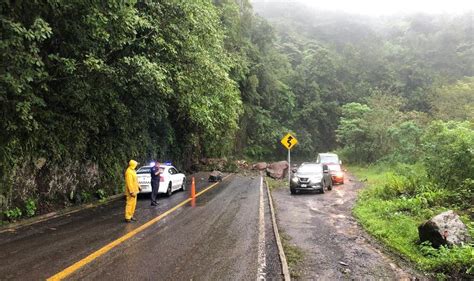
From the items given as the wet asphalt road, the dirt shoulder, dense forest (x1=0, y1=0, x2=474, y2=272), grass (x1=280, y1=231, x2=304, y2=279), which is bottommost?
the dirt shoulder

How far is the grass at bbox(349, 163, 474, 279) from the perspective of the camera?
26.3 ft

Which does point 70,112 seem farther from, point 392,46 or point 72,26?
point 392,46

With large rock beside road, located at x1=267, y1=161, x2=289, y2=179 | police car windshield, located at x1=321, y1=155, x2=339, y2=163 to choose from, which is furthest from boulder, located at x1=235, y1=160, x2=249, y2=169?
police car windshield, located at x1=321, y1=155, x2=339, y2=163

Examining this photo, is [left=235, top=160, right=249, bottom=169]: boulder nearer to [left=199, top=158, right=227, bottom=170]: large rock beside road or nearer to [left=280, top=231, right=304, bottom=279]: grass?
[left=199, top=158, right=227, bottom=170]: large rock beside road

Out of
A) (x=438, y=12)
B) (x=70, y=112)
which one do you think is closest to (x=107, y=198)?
(x=70, y=112)

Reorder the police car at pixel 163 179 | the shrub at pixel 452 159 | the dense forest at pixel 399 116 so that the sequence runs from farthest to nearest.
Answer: the police car at pixel 163 179
the shrub at pixel 452 159
the dense forest at pixel 399 116

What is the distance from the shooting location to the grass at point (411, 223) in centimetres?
802

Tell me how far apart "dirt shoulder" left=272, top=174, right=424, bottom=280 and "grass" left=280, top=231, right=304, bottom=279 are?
0.05 metres

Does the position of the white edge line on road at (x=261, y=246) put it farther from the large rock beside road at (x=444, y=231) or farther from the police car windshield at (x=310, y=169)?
the police car windshield at (x=310, y=169)

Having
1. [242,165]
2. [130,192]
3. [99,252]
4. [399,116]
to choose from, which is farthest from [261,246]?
[399,116]

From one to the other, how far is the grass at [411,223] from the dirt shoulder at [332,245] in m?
Answer: 0.45

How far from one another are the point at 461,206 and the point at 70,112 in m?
13.7

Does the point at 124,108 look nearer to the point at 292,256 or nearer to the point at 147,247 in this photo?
the point at 147,247

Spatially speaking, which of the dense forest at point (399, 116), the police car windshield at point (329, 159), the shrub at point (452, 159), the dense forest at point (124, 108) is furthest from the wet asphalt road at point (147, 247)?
the police car windshield at point (329, 159)
